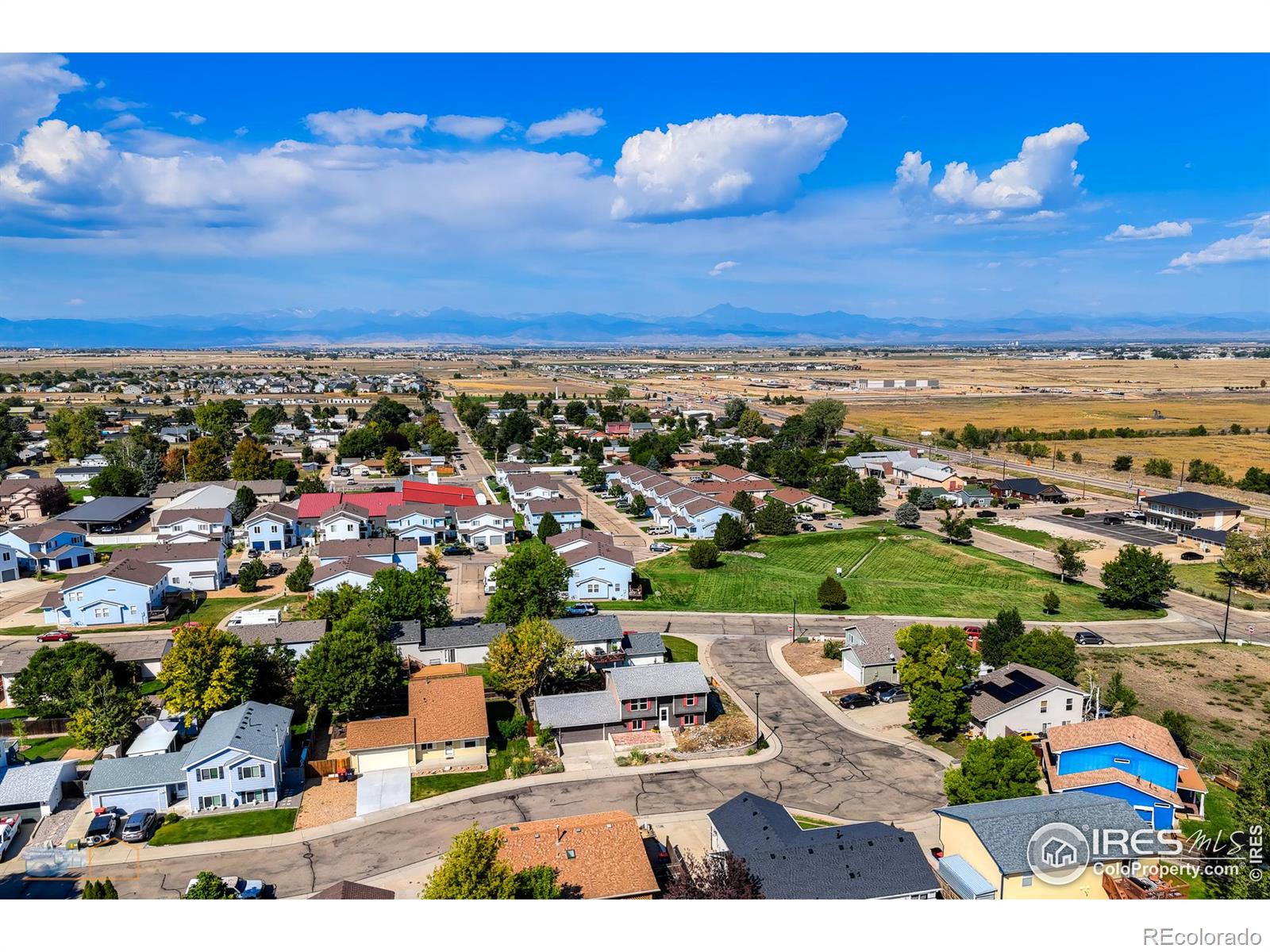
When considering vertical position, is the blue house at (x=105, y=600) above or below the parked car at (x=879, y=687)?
above

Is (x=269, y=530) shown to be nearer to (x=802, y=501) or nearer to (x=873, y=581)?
(x=873, y=581)

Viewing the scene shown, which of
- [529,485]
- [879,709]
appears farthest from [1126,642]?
[529,485]

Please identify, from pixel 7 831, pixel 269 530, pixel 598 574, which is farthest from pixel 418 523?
pixel 7 831

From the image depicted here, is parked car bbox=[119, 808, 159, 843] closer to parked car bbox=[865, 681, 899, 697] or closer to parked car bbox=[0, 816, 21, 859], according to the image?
parked car bbox=[0, 816, 21, 859]

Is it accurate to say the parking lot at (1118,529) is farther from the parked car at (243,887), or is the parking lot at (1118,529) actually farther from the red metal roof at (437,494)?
the parked car at (243,887)

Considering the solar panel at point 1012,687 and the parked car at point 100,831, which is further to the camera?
the solar panel at point 1012,687

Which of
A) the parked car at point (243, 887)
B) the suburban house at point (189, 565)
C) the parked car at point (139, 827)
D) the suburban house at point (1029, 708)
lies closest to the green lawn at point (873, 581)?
A: the suburban house at point (1029, 708)

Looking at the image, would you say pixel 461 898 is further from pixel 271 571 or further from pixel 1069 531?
pixel 1069 531
